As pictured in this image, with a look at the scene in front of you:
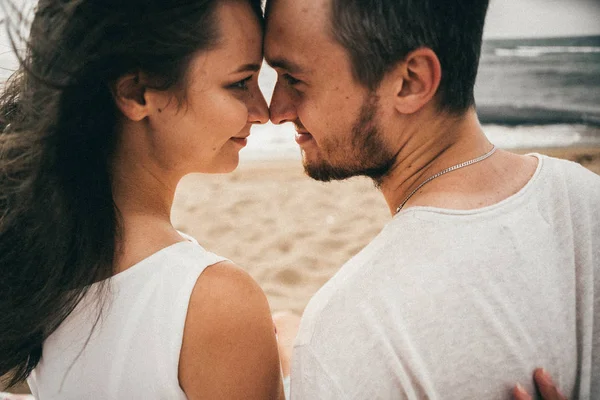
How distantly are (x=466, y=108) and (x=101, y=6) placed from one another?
4.50 ft

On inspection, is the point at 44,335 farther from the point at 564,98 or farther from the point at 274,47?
the point at 564,98

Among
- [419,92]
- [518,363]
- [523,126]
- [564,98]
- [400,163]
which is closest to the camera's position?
[518,363]

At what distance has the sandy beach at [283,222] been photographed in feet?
18.0

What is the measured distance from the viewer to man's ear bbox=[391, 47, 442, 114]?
6.45 ft

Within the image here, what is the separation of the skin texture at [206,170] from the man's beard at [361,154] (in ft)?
1.17

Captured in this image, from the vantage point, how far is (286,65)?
2.18m

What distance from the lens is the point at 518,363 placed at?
1.67m

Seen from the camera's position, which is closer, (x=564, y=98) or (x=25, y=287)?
(x=25, y=287)

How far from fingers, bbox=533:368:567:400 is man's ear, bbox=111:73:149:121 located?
5.24 feet

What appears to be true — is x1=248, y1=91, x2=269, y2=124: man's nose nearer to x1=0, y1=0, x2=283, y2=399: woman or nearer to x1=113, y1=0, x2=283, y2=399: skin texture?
x1=113, y1=0, x2=283, y2=399: skin texture

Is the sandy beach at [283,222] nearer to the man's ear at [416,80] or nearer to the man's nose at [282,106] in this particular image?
the man's nose at [282,106]

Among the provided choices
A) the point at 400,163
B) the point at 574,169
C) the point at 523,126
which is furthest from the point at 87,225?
the point at 523,126

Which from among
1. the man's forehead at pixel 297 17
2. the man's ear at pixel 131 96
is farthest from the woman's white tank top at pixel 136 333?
the man's forehead at pixel 297 17

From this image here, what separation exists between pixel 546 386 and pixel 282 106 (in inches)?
58.8
